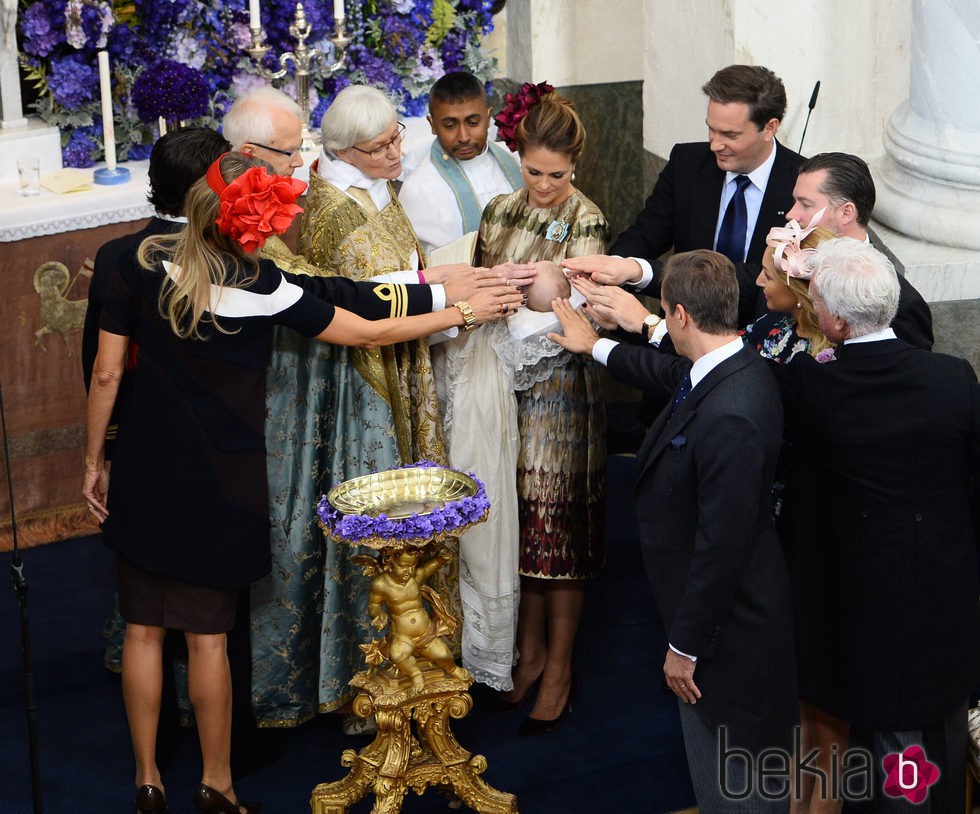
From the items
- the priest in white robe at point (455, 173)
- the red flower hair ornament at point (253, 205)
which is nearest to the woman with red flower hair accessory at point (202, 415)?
the red flower hair ornament at point (253, 205)

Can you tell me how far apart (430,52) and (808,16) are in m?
1.89

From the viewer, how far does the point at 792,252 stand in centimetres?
351

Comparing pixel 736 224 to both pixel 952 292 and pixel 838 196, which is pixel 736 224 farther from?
pixel 952 292

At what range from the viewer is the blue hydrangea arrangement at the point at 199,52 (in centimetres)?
546

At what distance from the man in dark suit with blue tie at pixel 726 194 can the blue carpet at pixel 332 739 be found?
1183 millimetres

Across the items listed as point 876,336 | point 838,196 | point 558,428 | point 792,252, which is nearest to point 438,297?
point 558,428

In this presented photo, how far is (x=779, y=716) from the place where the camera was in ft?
11.1

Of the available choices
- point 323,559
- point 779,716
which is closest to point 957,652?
point 779,716

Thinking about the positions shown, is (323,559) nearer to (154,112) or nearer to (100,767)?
(100,767)

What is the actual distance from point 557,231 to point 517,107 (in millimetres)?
377

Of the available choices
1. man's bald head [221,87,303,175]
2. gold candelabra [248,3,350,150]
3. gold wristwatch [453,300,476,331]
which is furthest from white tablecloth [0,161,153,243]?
gold wristwatch [453,300,476,331]

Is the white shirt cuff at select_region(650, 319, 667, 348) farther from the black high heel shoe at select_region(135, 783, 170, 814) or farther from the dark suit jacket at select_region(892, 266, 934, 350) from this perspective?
the black high heel shoe at select_region(135, 783, 170, 814)

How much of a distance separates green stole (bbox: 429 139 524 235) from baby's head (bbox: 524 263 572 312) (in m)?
0.60

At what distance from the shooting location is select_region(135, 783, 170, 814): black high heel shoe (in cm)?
384
